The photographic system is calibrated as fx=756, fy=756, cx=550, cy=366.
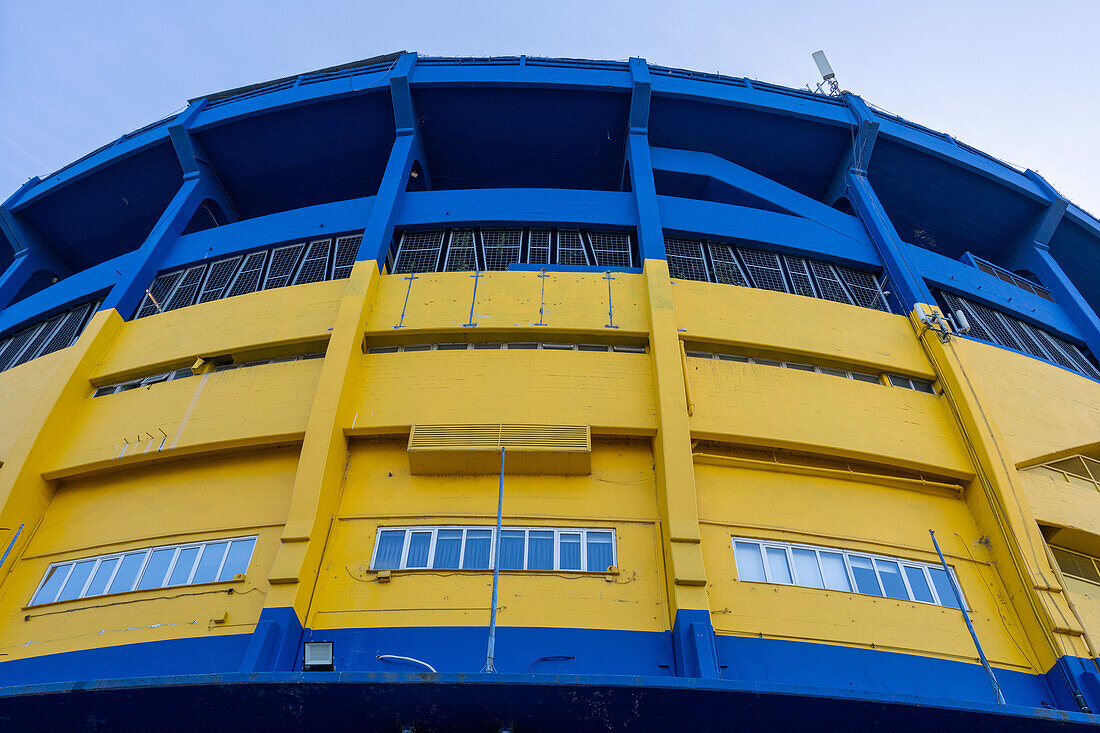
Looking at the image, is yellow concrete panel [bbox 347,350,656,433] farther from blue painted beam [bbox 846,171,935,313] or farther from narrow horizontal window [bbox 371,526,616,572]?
blue painted beam [bbox 846,171,935,313]

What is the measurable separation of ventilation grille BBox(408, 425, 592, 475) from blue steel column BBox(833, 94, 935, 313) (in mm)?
8803

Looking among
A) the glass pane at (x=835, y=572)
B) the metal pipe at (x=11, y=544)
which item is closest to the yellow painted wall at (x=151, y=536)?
the metal pipe at (x=11, y=544)

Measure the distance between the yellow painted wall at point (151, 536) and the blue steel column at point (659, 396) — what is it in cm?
603

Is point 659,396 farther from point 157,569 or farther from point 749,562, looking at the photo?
point 157,569

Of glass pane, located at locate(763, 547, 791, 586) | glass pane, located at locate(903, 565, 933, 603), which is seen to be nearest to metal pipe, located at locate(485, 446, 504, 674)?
glass pane, located at locate(763, 547, 791, 586)

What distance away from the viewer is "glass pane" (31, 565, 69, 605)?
12172 millimetres

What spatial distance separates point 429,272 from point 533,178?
7.29 meters

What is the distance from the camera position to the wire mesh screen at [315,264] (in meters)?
17.4

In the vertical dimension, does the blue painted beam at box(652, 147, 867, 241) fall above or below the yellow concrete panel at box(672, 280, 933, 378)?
above

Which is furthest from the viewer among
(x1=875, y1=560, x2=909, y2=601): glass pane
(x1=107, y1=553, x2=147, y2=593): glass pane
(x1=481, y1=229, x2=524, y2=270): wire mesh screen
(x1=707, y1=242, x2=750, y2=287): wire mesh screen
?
(x1=481, y1=229, x2=524, y2=270): wire mesh screen

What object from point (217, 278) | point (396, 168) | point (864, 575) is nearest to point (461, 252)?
point (396, 168)

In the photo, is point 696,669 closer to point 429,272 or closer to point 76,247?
point 429,272

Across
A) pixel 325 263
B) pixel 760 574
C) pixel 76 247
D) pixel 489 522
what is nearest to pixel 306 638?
pixel 489 522

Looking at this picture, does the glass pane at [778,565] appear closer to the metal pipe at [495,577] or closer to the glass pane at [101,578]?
the metal pipe at [495,577]
